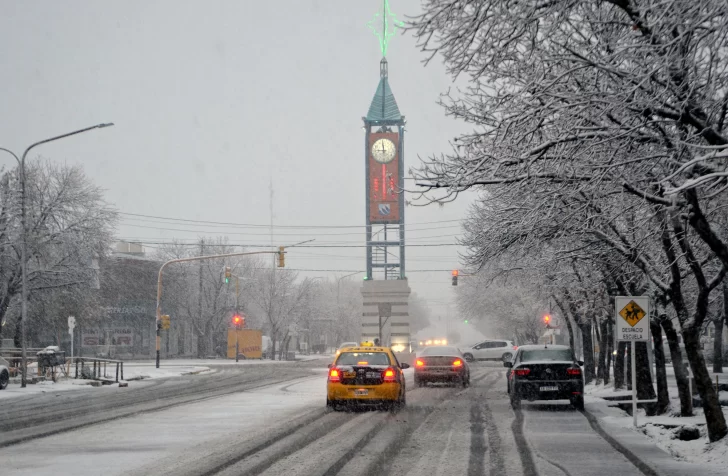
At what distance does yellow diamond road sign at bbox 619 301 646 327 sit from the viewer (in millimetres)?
17750

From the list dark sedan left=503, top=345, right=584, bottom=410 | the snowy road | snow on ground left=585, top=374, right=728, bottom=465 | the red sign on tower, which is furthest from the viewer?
the red sign on tower

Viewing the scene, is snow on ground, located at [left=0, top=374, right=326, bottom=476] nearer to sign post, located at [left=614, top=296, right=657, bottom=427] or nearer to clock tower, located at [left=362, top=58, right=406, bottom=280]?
sign post, located at [left=614, top=296, right=657, bottom=427]

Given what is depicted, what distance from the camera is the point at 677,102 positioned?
9586 mm

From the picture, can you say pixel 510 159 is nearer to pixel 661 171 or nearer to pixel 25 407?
pixel 661 171

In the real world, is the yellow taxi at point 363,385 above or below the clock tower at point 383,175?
below

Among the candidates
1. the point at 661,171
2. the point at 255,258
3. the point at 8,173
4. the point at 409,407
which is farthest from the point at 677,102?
the point at 255,258

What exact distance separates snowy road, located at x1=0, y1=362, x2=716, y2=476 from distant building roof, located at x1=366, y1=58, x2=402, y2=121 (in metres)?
62.5

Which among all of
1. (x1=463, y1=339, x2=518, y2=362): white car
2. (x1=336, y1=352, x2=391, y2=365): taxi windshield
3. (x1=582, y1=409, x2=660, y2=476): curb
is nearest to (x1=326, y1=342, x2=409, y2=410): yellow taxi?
(x1=336, y1=352, x2=391, y2=365): taxi windshield

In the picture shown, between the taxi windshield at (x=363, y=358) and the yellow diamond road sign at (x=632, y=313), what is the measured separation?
603cm

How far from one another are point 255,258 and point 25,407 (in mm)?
83554

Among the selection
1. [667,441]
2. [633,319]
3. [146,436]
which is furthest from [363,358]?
[667,441]

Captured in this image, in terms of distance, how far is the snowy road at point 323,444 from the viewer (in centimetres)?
1130

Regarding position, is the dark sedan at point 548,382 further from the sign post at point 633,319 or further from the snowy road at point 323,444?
the sign post at point 633,319

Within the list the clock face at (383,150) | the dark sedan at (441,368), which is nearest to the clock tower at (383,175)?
the clock face at (383,150)
